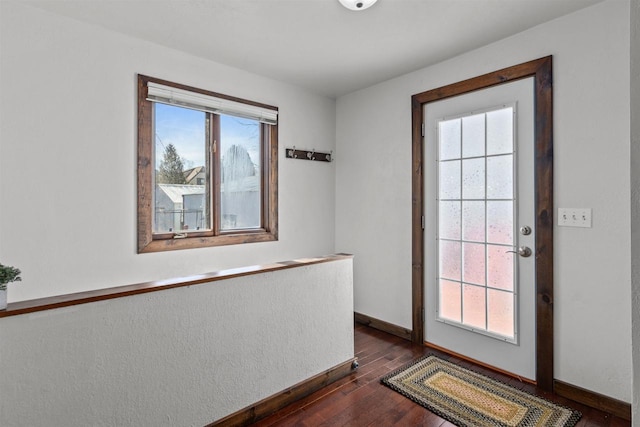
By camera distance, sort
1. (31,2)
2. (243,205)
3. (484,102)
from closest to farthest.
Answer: (31,2) < (484,102) < (243,205)

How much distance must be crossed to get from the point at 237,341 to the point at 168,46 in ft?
7.39

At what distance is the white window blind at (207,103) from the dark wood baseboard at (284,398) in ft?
7.33

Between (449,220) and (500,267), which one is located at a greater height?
(449,220)

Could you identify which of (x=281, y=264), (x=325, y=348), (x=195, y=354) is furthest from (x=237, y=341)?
(x=325, y=348)

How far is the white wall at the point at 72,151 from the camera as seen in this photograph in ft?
6.87

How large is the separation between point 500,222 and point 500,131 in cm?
68

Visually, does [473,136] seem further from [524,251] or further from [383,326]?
[383,326]

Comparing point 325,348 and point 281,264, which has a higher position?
point 281,264

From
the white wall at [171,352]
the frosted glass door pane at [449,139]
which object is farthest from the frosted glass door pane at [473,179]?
the white wall at [171,352]

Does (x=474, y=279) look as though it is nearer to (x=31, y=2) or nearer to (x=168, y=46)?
(x=168, y=46)

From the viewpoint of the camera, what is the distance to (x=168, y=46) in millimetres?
2670

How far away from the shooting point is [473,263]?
2740 mm

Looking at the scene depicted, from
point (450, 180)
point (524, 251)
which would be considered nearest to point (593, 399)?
point (524, 251)

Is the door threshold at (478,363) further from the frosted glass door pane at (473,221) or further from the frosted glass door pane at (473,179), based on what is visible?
the frosted glass door pane at (473,179)
